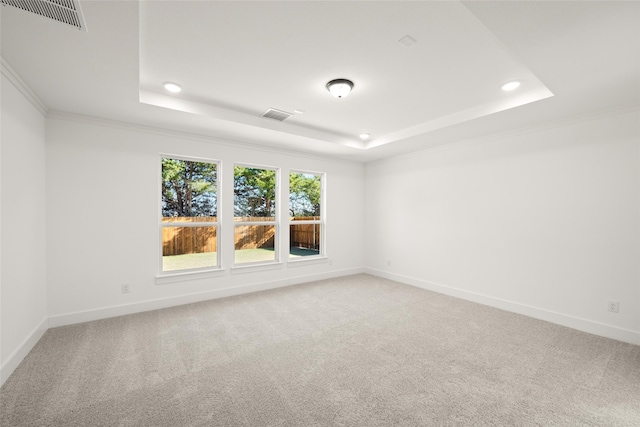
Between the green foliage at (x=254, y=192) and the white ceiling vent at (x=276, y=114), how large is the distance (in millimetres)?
1239

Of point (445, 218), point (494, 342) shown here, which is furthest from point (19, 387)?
point (445, 218)

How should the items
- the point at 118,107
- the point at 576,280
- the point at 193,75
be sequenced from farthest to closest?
the point at 576,280
the point at 118,107
the point at 193,75

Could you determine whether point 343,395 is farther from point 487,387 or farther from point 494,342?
point 494,342

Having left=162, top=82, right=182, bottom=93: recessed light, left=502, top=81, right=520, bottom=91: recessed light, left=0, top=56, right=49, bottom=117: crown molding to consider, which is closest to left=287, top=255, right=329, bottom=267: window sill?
left=162, top=82, right=182, bottom=93: recessed light

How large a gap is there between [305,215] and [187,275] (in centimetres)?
236

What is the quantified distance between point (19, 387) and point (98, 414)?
2.75ft

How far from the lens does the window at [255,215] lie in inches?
185

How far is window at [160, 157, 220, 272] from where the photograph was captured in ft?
13.4

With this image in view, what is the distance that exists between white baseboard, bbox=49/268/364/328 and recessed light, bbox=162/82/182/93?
2721mm

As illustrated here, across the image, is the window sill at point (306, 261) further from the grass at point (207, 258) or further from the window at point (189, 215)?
the window at point (189, 215)

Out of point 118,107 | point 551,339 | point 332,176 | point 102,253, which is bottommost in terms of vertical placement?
point 551,339

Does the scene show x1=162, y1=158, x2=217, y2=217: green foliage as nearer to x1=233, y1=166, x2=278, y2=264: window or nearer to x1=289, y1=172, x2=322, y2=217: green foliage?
x1=233, y1=166, x2=278, y2=264: window

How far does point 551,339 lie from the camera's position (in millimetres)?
3012

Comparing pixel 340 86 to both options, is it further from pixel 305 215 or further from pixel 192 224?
pixel 305 215
